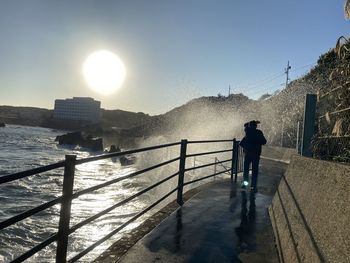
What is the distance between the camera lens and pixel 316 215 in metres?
3.60

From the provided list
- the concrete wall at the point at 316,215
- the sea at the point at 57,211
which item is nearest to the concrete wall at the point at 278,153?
the sea at the point at 57,211

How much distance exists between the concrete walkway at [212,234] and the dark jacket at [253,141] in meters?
1.55

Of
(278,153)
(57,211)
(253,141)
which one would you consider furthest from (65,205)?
(278,153)

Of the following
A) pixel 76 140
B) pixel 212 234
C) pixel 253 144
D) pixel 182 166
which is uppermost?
pixel 253 144

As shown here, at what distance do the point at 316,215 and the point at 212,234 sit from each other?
2358 mm

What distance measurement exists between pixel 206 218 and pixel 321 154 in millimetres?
2171

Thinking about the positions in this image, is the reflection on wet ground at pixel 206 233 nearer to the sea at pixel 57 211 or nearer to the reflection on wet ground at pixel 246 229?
the reflection on wet ground at pixel 246 229

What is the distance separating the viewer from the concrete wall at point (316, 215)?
9.80 feet

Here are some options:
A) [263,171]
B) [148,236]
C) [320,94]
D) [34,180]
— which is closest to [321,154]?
[320,94]

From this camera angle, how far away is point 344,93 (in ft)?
13.2

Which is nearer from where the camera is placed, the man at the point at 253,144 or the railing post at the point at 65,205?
the railing post at the point at 65,205

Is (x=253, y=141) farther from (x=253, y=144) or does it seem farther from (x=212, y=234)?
(x=212, y=234)

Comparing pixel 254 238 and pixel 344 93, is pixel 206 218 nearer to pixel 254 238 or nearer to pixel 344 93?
pixel 254 238

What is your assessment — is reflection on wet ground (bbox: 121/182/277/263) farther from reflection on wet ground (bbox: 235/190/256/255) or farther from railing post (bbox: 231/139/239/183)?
railing post (bbox: 231/139/239/183)
